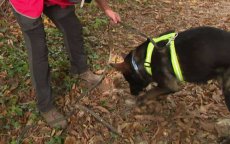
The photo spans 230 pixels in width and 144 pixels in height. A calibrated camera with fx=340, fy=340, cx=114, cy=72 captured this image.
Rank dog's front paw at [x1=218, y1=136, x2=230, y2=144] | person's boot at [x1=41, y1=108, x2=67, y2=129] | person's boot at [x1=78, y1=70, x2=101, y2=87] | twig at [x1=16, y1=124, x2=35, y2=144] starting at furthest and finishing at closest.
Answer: person's boot at [x1=78, y1=70, x2=101, y2=87]
person's boot at [x1=41, y1=108, x2=67, y2=129]
twig at [x1=16, y1=124, x2=35, y2=144]
dog's front paw at [x1=218, y1=136, x2=230, y2=144]

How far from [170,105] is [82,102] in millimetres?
1146

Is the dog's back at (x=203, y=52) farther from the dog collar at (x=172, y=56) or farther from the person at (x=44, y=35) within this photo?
the person at (x=44, y=35)

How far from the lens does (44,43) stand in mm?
3783

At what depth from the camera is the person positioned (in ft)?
11.5

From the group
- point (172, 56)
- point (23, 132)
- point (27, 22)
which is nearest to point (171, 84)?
point (172, 56)

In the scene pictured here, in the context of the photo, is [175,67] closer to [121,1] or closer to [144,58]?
[144,58]

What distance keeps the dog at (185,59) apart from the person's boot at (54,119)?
3.41 ft

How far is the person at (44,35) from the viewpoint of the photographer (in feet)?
11.5

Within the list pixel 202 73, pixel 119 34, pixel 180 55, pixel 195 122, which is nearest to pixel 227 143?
pixel 195 122

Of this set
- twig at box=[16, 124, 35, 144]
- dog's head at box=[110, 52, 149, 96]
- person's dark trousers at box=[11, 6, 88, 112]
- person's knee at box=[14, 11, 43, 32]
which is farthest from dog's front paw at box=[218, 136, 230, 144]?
person's knee at box=[14, 11, 43, 32]

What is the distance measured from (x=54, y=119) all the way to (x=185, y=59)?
1.71 m

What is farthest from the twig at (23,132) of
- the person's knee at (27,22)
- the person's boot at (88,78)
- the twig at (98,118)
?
the person's knee at (27,22)

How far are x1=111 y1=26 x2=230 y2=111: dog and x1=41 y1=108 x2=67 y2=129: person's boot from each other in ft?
3.41

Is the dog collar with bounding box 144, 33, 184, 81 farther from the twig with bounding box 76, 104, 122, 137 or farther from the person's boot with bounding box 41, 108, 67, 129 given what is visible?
the person's boot with bounding box 41, 108, 67, 129
